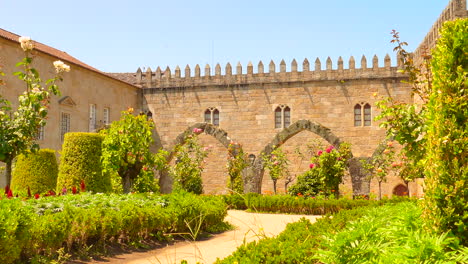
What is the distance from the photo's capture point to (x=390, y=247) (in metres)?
3.98

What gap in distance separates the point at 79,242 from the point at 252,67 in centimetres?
1588

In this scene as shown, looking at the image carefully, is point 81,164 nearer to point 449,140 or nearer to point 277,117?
point 449,140

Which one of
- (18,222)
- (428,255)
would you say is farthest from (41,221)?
(428,255)

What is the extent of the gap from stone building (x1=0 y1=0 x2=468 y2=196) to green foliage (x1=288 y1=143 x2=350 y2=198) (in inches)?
182

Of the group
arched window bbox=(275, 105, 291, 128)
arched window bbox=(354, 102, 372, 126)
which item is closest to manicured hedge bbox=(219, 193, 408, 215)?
arched window bbox=(275, 105, 291, 128)

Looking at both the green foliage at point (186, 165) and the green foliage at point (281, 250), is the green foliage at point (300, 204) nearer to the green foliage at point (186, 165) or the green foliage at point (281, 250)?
the green foliage at point (186, 165)

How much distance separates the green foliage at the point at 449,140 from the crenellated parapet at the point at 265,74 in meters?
15.9

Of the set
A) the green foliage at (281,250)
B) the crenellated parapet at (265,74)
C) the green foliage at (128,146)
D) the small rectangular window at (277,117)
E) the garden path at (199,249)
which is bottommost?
the garden path at (199,249)

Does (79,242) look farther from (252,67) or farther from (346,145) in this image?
(252,67)

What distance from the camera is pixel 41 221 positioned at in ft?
19.9

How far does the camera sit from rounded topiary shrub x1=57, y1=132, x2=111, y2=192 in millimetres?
12234

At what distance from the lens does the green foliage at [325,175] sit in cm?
1383

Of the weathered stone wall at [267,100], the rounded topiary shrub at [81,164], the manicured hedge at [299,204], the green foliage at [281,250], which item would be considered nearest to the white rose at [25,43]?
the rounded topiary shrub at [81,164]

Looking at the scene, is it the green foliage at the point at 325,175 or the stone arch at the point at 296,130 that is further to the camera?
the stone arch at the point at 296,130
